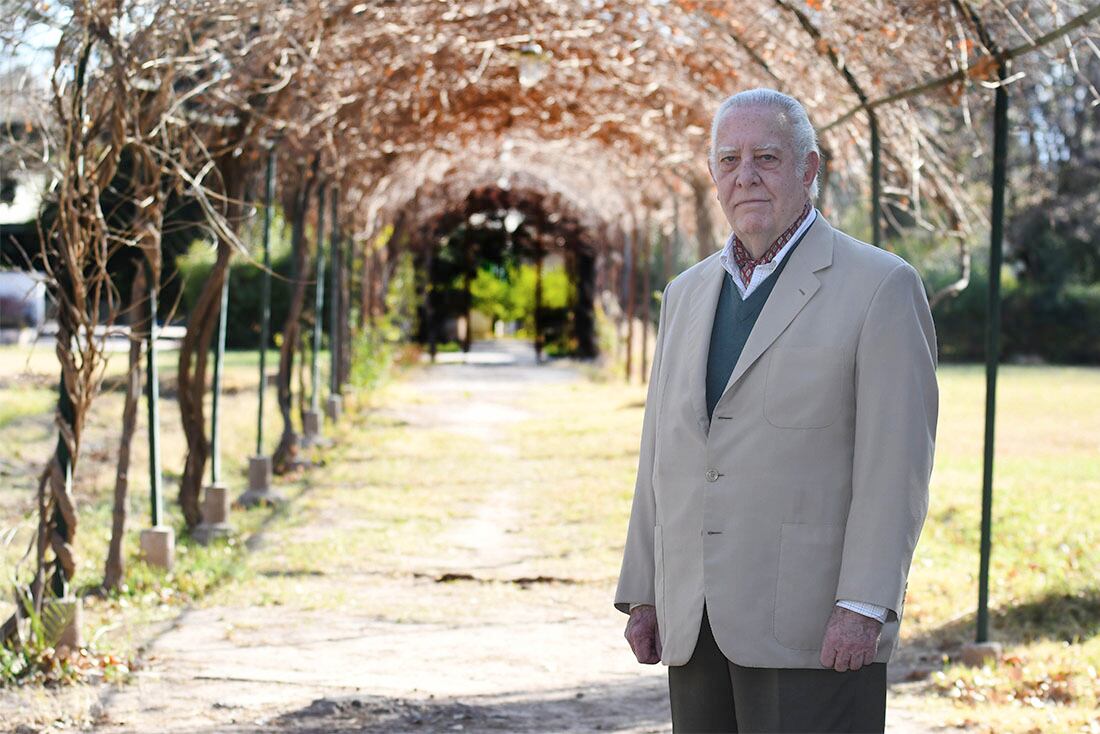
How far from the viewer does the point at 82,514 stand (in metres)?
8.31

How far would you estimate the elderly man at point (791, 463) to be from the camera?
2492 mm

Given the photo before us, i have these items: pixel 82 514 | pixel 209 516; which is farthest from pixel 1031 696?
pixel 82 514

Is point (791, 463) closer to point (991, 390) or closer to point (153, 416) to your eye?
point (991, 390)

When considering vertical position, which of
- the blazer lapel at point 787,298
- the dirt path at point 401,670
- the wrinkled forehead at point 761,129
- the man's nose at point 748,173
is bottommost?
the dirt path at point 401,670

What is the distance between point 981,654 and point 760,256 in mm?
3124

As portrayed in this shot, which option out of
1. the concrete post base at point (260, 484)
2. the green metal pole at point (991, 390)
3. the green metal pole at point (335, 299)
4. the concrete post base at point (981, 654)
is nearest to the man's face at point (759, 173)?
the green metal pole at point (991, 390)

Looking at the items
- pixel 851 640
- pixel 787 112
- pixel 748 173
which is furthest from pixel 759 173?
pixel 851 640

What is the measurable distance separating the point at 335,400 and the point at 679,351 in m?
11.7

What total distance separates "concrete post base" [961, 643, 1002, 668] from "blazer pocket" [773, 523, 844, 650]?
3.05 metres

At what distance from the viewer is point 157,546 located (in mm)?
6645

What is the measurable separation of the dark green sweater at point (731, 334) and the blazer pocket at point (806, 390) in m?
0.11

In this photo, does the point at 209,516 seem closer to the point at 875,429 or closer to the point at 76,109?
the point at 76,109

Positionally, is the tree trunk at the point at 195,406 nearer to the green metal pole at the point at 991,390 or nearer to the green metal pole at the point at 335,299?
the green metal pole at the point at 991,390

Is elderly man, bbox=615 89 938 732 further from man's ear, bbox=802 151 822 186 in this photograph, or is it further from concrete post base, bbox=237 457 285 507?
concrete post base, bbox=237 457 285 507
